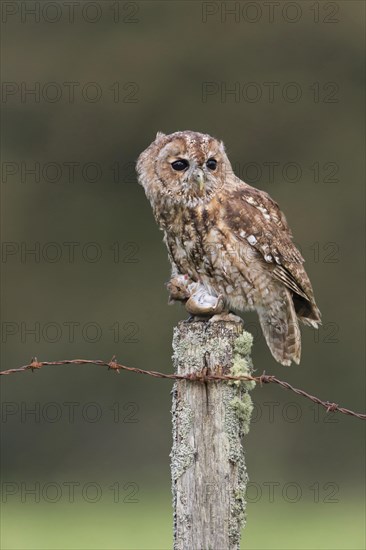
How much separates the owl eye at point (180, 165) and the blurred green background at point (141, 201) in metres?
6.53

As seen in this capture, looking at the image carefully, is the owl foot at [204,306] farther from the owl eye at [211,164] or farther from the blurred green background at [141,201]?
the blurred green background at [141,201]

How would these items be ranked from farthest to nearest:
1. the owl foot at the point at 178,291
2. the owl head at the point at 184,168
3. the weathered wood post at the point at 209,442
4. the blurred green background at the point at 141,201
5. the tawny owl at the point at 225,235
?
the blurred green background at the point at 141,201, the tawny owl at the point at 225,235, the owl head at the point at 184,168, the owl foot at the point at 178,291, the weathered wood post at the point at 209,442

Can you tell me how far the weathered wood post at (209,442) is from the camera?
332cm

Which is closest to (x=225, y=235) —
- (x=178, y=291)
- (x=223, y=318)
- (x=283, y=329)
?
(x=283, y=329)

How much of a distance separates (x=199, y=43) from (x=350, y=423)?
4846 millimetres

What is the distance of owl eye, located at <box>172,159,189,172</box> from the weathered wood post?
1477mm

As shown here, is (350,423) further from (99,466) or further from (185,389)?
(185,389)

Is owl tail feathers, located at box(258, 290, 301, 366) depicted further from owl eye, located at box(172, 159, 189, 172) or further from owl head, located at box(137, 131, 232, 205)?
owl eye, located at box(172, 159, 189, 172)

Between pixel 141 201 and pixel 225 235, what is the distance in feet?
26.5

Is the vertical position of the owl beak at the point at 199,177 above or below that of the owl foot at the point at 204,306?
above

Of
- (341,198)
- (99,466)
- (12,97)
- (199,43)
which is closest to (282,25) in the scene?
(199,43)

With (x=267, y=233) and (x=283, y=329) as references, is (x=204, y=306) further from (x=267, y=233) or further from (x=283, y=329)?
(x=283, y=329)

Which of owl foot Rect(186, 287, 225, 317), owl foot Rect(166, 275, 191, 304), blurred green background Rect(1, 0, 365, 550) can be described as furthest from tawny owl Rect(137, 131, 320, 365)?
blurred green background Rect(1, 0, 365, 550)

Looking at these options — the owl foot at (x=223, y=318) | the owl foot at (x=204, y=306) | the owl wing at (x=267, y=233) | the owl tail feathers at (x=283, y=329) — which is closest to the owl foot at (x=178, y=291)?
the owl foot at (x=204, y=306)
